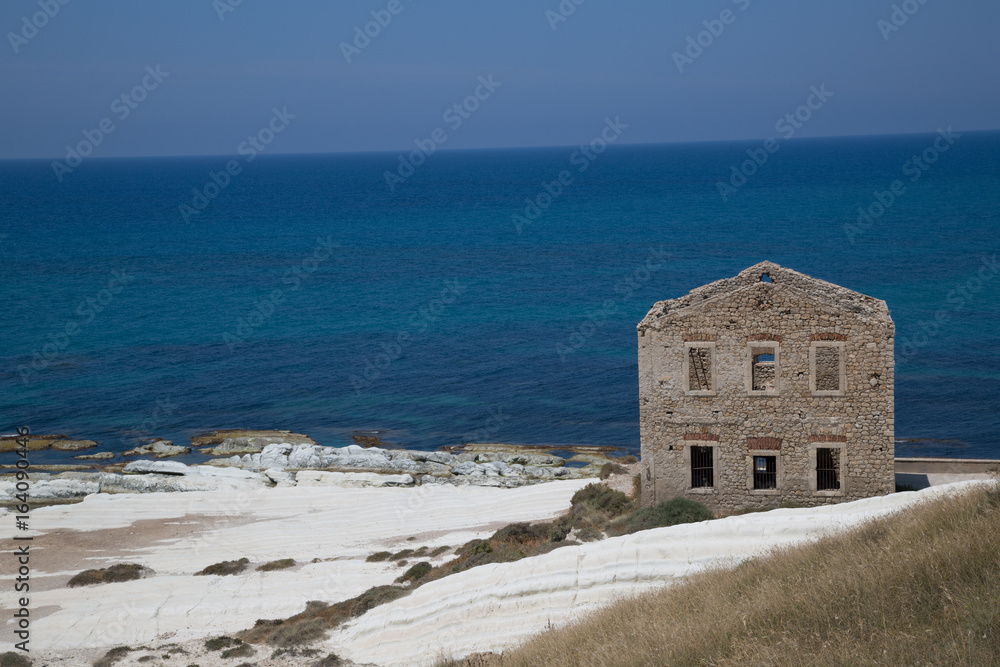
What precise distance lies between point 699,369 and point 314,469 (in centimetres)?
2377

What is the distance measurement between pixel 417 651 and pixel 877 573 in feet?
40.8

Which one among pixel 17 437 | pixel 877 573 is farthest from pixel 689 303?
pixel 17 437

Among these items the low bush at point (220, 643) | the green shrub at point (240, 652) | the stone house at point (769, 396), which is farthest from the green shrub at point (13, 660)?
the stone house at point (769, 396)

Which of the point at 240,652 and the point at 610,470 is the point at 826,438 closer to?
the point at 610,470

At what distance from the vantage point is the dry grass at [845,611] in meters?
11.8

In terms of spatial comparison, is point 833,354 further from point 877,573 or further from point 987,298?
point 987,298

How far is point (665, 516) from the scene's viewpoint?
91.4 ft

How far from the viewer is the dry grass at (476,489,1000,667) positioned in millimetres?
11781

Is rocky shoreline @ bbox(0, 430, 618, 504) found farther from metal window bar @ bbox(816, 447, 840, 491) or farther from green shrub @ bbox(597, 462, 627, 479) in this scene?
metal window bar @ bbox(816, 447, 840, 491)

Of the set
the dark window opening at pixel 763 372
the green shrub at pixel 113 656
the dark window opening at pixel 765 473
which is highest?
the dark window opening at pixel 763 372

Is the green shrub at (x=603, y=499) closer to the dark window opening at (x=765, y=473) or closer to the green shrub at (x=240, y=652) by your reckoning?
the dark window opening at (x=765, y=473)

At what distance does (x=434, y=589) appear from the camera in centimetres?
2606

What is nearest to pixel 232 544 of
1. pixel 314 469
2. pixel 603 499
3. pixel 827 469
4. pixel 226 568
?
pixel 226 568

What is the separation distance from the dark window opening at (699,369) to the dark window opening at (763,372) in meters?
1.39
